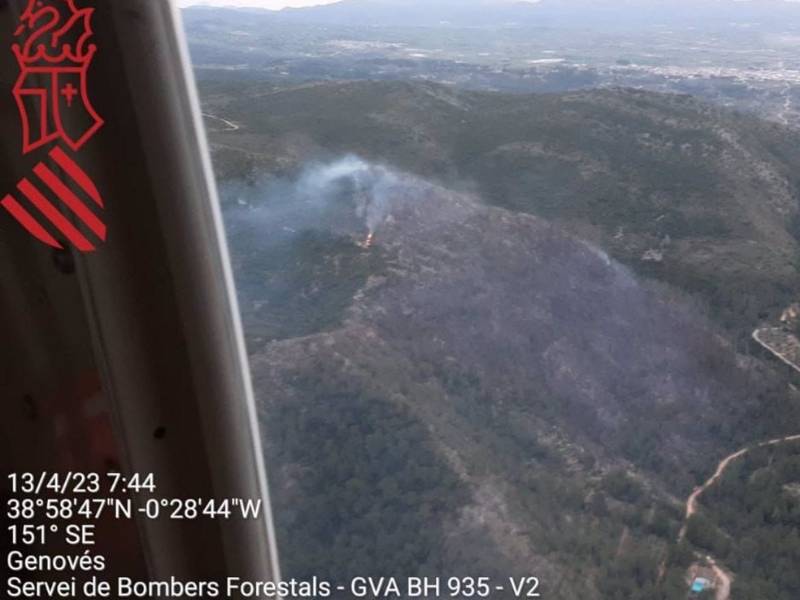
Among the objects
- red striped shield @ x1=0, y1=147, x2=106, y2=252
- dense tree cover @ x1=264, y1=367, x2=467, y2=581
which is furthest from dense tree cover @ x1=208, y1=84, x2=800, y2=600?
red striped shield @ x1=0, y1=147, x2=106, y2=252

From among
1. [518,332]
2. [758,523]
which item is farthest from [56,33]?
[518,332]

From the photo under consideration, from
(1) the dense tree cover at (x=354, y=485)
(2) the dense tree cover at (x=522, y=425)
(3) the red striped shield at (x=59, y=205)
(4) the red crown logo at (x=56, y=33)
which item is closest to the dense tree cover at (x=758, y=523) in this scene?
(2) the dense tree cover at (x=522, y=425)

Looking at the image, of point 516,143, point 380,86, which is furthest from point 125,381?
point 380,86

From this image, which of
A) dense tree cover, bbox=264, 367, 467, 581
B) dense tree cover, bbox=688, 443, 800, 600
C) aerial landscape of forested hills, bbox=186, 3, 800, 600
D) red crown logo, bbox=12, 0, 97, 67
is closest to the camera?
red crown logo, bbox=12, 0, 97, 67

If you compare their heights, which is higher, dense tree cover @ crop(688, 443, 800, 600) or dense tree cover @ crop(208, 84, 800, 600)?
dense tree cover @ crop(208, 84, 800, 600)

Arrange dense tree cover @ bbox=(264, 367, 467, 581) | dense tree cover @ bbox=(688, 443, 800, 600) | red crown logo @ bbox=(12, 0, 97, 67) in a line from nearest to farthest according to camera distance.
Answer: red crown logo @ bbox=(12, 0, 97, 67), dense tree cover @ bbox=(264, 367, 467, 581), dense tree cover @ bbox=(688, 443, 800, 600)

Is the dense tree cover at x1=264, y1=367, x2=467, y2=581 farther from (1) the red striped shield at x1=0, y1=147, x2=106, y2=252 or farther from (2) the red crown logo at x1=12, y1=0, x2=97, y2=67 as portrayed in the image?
(2) the red crown logo at x1=12, y1=0, x2=97, y2=67

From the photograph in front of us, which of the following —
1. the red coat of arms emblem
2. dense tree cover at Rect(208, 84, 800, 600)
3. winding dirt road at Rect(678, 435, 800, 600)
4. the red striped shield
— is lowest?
winding dirt road at Rect(678, 435, 800, 600)
